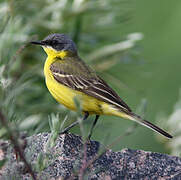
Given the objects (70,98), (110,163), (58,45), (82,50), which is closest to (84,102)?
(70,98)

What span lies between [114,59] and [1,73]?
135 inches

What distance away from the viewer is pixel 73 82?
470cm

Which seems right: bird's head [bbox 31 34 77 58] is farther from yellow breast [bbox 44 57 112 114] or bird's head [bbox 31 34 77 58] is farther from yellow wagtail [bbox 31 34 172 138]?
yellow breast [bbox 44 57 112 114]

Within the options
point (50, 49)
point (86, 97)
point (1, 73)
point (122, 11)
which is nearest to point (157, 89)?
point (122, 11)

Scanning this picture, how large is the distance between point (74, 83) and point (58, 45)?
885 millimetres

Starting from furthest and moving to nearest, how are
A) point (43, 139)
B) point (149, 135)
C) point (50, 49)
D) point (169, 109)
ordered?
point (169, 109)
point (149, 135)
point (50, 49)
point (43, 139)

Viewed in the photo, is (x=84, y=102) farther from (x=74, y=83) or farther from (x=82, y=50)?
(x=82, y=50)

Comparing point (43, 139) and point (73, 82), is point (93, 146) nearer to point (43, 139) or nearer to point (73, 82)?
point (43, 139)

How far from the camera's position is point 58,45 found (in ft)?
17.8

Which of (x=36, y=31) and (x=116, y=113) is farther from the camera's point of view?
(x=36, y=31)

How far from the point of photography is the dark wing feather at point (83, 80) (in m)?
4.39

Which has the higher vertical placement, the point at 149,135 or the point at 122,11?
the point at 122,11

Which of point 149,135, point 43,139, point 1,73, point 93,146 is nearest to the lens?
point 1,73

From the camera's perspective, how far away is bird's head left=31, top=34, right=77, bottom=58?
5.32m
